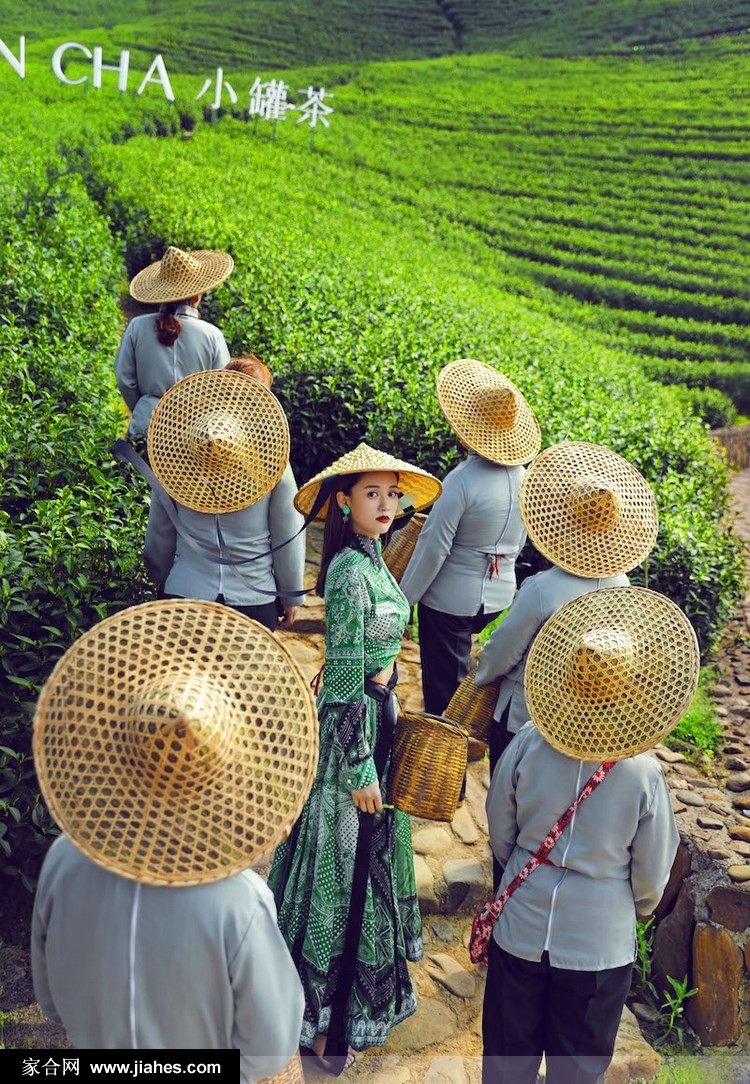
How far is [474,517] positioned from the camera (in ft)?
12.8

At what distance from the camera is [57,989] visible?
1.79m

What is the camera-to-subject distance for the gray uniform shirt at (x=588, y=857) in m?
2.42

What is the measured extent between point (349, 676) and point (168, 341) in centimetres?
248

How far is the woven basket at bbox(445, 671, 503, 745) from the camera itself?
3.46 meters

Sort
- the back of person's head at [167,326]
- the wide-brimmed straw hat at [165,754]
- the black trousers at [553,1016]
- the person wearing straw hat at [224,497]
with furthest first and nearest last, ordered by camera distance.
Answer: the back of person's head at [167,326] → the person wearing straw hat at [224,497] → the black trousers at [553,1016] → the wide-brimmed straw hat at [165,754]

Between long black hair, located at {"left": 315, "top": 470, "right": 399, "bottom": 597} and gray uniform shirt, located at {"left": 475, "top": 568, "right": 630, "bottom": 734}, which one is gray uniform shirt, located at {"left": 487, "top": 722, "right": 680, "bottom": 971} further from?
long black hair, located at {"left": 315, "top": 470, "right": 399, "bottom": 597}

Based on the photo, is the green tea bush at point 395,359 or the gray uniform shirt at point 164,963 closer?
the gray uniform shirt at point 164,963

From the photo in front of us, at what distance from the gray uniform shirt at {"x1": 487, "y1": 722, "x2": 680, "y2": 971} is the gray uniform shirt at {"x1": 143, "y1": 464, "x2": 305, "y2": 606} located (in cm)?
138

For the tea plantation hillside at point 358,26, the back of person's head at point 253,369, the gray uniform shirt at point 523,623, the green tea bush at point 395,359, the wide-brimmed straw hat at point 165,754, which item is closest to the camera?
the wide-brimmed straw hat at point 165,754

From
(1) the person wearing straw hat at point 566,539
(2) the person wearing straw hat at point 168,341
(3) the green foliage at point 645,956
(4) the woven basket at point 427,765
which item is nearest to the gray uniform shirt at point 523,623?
(1) the person wearing straw hat at point 566,539

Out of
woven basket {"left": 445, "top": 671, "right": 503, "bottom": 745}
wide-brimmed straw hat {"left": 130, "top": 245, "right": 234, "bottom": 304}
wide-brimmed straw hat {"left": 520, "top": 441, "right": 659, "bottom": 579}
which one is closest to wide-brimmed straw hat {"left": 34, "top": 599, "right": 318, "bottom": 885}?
wide-brimmed straw hat {"left": 520, "top": 441, "right": 659, "bottom": 579}

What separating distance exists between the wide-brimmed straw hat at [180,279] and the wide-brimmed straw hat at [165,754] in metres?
3.14

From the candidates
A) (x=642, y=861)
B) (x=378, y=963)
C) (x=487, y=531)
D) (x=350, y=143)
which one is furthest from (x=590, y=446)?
(x=350, y=143)

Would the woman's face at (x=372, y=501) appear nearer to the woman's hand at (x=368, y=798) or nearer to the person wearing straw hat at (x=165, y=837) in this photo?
the woman's hand at (x=368, y=798)
